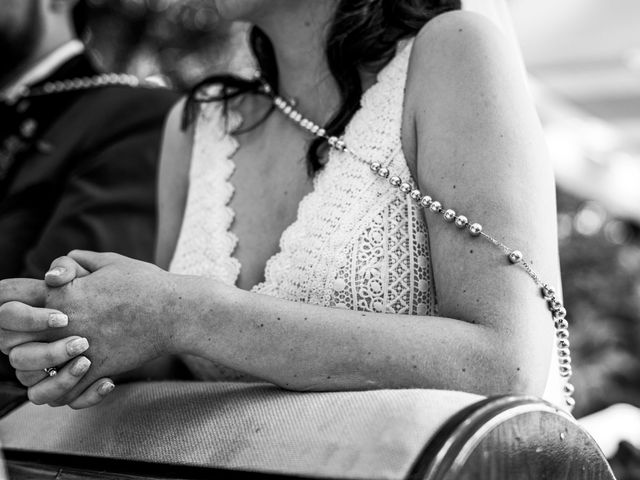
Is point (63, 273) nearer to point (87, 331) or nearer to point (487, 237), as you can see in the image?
point (87, 331)

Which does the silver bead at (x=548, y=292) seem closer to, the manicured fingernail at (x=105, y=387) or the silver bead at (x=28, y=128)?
the manicured fingernail at (x=105, y=387)

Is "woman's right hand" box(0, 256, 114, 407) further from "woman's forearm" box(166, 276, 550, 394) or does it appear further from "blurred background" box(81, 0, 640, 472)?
"blurred background" box(81, 0, 640, 472)

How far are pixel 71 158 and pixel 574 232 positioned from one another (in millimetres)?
4855

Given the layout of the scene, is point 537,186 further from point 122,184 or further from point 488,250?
point 122,184

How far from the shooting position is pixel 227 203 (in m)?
1.58

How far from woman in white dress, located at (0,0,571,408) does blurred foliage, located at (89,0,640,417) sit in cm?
234

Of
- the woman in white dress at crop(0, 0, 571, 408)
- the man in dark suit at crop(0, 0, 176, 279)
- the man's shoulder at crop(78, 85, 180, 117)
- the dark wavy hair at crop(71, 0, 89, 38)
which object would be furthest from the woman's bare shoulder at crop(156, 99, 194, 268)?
the dark wavy hair at crop(71, 0, 89, 38)

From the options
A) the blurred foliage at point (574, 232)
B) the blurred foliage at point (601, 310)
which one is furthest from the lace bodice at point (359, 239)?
the blurred foliage at point (601, 310)

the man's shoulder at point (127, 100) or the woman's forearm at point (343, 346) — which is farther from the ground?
the man's shoulder at point (127, 100)

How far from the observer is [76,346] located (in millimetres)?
1081

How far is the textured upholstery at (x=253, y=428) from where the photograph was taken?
2.72ft

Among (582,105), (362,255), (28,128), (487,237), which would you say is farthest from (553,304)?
(582,105)

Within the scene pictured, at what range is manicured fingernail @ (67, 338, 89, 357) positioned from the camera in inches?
42.5

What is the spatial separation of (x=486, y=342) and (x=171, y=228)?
35.1 inches
